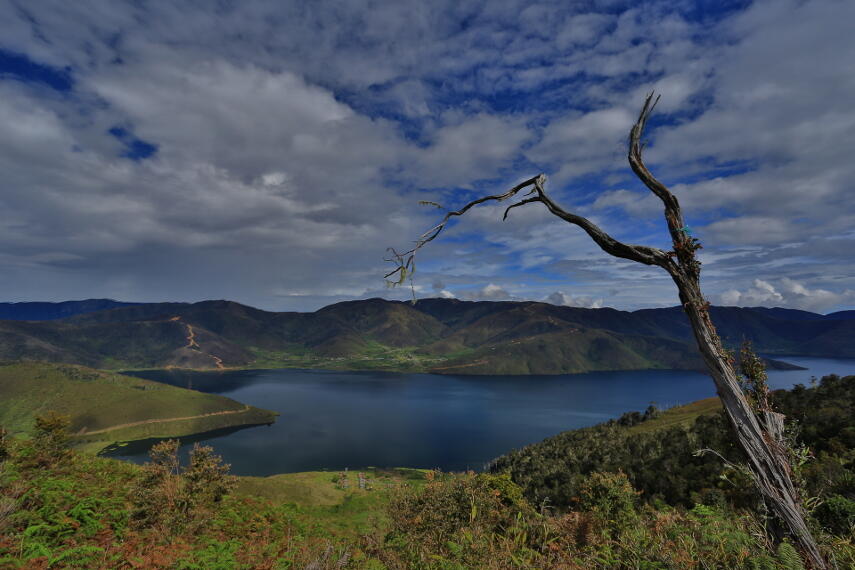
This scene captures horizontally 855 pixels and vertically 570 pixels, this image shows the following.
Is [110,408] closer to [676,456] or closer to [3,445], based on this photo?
[3,445]

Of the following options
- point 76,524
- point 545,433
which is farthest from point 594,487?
point 545,433

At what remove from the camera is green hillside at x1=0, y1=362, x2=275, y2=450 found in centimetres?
15015

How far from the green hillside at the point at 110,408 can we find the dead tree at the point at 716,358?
609 ft

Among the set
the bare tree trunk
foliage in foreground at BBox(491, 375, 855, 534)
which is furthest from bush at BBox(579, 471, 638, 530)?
the bare tree trunk

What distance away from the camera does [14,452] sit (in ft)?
51.6

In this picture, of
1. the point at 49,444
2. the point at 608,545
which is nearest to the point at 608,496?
the point at 608,545

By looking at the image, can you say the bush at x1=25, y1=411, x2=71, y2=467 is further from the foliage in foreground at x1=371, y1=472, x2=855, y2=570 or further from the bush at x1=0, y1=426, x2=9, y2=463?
the foliage in foreground at x1=371, y1=472, x2=855, y2=570

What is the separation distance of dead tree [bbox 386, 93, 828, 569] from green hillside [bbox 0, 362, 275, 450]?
18571 centimetres

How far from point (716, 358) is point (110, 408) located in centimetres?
21318

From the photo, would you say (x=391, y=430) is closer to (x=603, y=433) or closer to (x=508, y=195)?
(x=603, y=433)

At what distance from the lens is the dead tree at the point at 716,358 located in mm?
3805

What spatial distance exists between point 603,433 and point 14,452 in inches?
4036

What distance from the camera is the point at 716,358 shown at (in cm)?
419

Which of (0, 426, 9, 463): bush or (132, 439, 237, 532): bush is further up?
(0, 426, 9, 463): bush
